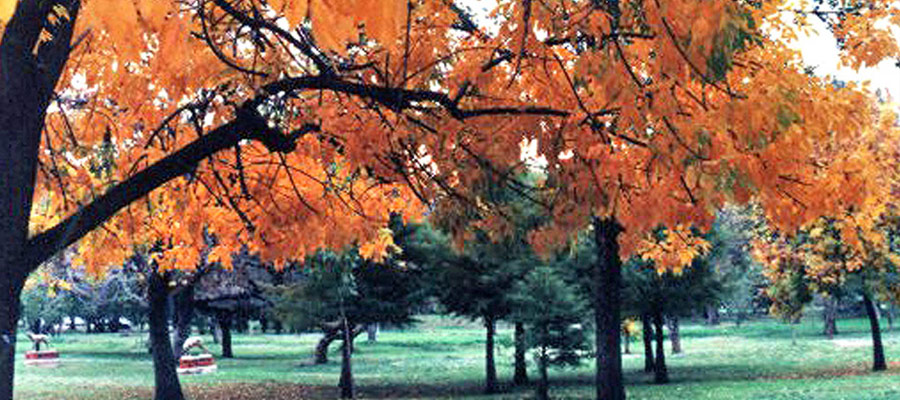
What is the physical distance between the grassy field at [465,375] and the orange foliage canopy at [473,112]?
17538 millimetres

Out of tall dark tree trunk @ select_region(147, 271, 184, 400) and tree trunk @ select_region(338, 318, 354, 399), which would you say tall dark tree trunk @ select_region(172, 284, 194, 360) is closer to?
tree trunk @ select_region(338, 318, 354, 399)

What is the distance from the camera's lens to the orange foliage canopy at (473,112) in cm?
460

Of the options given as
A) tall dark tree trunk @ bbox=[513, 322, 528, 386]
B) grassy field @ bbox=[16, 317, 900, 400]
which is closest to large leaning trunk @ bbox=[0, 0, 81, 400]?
grassy field @ bbox=[16, 317, 900, 400]

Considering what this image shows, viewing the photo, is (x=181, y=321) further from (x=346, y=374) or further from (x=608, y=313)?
(x=608, y=313)

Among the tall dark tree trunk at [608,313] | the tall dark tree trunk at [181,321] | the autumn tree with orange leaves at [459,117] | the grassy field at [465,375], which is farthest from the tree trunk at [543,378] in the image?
the autumn tree with orange leaves at [459,117]

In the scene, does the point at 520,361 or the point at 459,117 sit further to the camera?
the point at 520,361

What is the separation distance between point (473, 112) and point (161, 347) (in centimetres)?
2130

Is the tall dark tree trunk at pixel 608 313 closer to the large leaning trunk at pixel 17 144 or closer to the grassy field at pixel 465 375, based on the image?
the grassy field at pixel 465 375

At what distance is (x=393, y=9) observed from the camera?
8.42ft

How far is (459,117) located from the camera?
5.89 m

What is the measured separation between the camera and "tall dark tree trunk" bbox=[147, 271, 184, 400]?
24875mm

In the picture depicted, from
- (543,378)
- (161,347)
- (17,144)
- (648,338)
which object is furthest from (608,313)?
(648,338)

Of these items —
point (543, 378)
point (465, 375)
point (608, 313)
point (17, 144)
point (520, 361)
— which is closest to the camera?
point (17, 144)

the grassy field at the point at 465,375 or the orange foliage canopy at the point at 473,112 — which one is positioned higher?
the orange foliage canopy at the point at 473,112
